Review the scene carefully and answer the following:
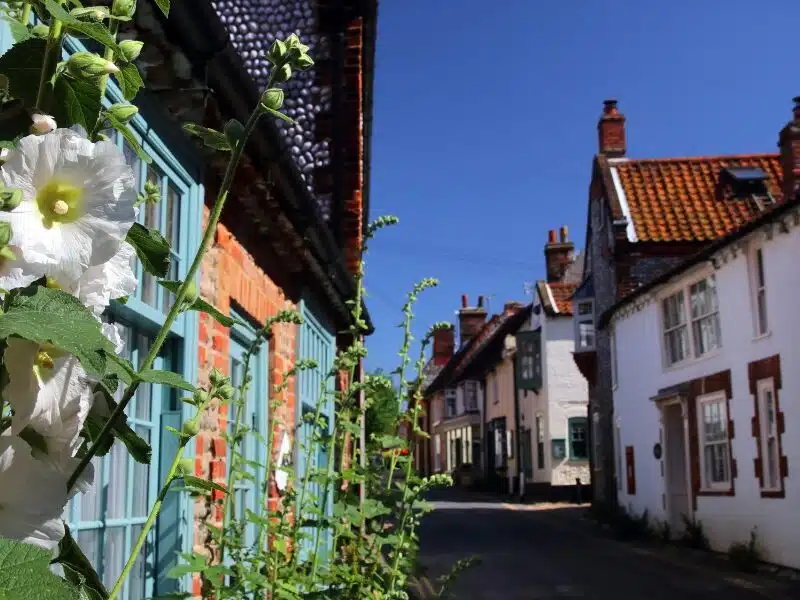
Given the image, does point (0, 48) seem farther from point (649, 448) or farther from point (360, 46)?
point (649, 448)

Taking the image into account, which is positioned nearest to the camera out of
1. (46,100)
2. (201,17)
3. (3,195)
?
(3,195)

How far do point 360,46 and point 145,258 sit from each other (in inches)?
351

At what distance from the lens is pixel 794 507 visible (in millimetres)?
14164

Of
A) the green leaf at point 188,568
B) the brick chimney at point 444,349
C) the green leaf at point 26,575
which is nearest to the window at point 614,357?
the green leaf at point 188,568

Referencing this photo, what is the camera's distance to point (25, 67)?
3.20 feet

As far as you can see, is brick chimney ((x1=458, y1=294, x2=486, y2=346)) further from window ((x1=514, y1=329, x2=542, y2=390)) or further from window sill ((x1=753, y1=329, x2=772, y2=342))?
window sill ((x1=753, y1=329, x2=772, y2=342))

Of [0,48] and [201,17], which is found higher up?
[201,17]

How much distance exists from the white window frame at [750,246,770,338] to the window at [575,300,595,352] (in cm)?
1196

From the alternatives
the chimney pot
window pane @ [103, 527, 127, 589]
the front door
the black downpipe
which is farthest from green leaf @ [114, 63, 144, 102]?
the black downpipe

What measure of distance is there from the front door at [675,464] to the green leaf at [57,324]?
19.8 meters

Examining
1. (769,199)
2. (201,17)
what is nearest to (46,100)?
(201,17)

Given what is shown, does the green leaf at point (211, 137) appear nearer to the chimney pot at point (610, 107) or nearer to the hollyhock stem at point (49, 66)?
the hollyhock stem at point (49, 66)

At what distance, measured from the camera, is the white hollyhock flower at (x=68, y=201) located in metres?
0.88

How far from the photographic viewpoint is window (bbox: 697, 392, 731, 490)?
17.3 m
